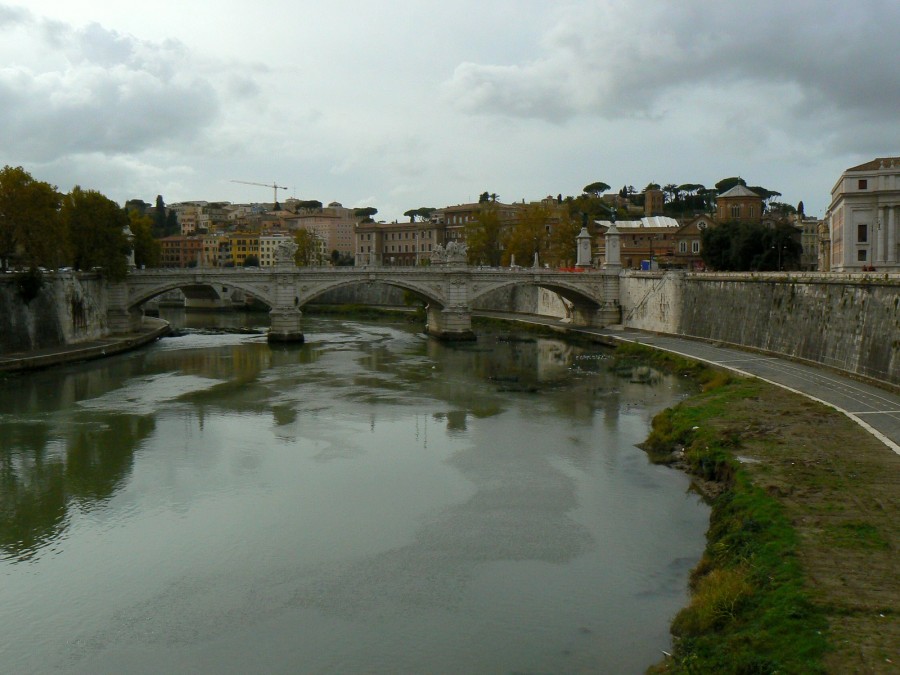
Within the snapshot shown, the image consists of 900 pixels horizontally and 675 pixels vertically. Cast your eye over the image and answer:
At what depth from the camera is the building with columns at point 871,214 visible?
29234mm

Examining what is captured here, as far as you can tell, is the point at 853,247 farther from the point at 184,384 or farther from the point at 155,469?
the point at 155,469

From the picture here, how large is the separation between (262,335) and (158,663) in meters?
28.6

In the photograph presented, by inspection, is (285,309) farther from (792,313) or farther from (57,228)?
(792,313)

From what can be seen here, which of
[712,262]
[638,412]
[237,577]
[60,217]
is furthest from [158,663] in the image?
[712,262]

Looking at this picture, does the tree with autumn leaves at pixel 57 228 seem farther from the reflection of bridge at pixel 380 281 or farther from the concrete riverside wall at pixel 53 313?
the reflection of bridge at pixel 380 281

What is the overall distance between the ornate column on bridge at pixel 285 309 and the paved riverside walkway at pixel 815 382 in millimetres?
11435

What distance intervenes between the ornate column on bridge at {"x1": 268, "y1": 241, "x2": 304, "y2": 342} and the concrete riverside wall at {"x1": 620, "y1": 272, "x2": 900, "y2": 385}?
12818 mm

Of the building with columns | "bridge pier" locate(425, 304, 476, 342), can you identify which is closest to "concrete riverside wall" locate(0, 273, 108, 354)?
"bridge pier" locate(425, 304, 476, 342)

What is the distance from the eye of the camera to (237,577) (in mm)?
8930

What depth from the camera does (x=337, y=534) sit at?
10.2 meters

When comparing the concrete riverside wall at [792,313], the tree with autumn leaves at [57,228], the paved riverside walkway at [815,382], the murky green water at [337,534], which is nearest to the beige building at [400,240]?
the concrete riverside wall at [792,313]

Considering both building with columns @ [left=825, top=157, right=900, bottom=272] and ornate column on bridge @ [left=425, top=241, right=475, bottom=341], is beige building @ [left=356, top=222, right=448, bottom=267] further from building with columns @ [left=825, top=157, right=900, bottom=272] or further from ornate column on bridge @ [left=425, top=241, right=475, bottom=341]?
building with columns @ [left=825, top=157, right=900, bottom=272]

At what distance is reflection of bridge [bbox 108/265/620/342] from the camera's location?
30.6m

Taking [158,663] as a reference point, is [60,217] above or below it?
above
